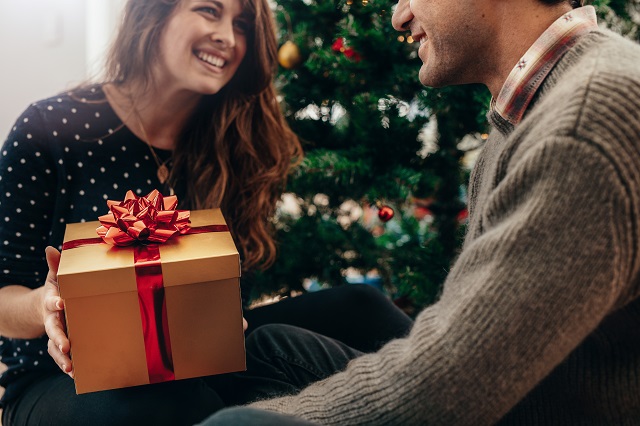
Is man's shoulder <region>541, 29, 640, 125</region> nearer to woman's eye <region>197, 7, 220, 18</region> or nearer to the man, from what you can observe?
the man

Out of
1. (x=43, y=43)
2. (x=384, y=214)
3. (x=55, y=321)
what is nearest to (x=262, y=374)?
(x=55, y=321)

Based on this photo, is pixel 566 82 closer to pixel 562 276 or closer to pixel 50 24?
pixel 562 276

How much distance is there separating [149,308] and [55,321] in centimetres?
18

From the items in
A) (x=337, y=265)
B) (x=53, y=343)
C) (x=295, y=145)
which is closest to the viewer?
(x=53, y=343)

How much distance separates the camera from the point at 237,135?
140cm

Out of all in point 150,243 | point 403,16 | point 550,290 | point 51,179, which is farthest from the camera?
point 51,179

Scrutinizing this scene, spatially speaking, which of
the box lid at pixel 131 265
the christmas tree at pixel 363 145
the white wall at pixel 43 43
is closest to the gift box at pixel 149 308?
the box lid at pixel 131 265

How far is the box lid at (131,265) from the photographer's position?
0.80 meters

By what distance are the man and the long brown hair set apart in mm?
625

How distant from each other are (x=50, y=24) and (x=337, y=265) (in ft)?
5.40

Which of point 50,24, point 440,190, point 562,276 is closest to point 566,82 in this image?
point 562,276

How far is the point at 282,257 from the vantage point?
1.52 metres

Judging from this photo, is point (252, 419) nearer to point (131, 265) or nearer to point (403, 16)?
point (131, 265)

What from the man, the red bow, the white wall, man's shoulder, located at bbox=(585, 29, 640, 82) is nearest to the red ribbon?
the red bow
